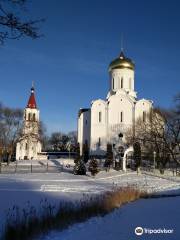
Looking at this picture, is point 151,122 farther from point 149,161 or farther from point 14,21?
point 14,21

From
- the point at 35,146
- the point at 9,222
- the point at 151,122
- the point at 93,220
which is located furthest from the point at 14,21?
the point at 35,146

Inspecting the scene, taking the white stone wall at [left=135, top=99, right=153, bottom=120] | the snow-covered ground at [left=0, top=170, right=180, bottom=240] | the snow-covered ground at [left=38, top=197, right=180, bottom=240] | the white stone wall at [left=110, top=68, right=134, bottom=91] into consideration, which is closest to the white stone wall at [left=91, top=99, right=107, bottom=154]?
the white stone wall at [left=110, top=68, right=134, bottom=91]

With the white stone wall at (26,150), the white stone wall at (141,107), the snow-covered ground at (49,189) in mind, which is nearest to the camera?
the snow-covered ground at (49,189)

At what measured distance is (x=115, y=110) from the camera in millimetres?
71500

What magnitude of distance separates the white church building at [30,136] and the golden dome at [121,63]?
53.1 ft

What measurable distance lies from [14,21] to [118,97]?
63396mm

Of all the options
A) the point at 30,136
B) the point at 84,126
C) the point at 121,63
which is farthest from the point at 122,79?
the point at 30,136

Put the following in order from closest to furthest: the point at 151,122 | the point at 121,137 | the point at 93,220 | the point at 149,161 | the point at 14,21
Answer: the point at 14,21 → the point at 93,220 → the point at 151,122 → the point at 149,161 → the point at 121,137

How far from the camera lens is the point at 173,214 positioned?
11.4m

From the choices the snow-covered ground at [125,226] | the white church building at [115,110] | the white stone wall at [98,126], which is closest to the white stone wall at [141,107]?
the white church building at [115,110]

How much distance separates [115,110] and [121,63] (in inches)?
319

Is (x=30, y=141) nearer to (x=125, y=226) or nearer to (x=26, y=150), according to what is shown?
(x=26, y=150)

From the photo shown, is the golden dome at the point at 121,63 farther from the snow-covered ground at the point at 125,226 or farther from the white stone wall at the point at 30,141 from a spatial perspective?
the snow-covered ground at the point at 125,226

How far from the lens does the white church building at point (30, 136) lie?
67.2 meters
